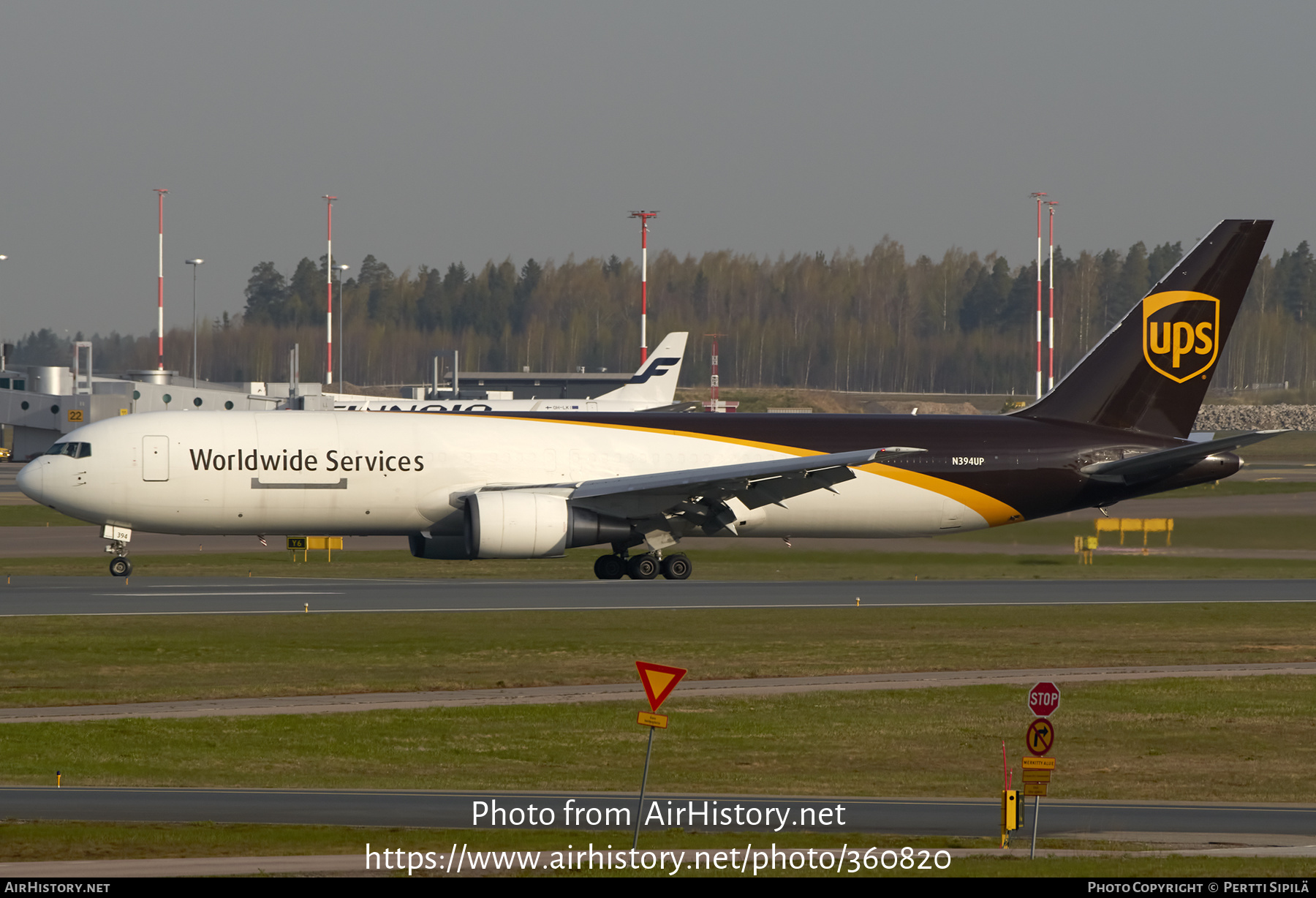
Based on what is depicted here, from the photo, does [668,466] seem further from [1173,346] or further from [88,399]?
[88,399]

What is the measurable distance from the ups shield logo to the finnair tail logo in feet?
213

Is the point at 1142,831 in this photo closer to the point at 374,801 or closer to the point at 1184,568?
the point at 374,801

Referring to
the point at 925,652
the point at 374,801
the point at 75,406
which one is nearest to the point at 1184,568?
the point at 925,652

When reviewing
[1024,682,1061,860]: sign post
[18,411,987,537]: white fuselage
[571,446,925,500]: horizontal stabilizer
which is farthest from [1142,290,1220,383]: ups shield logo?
[1024,682,1061,860]: sign post

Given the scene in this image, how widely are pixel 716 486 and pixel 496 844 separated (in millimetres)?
25677

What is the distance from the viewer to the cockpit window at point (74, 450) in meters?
40.7

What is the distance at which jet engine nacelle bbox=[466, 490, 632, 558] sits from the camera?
39344 millimetres

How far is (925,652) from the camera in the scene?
30.4 meters

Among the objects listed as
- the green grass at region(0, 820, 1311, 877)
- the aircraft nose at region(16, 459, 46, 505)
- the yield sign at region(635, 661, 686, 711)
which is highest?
the aircraft nose at region(16, 459, 46, 505)

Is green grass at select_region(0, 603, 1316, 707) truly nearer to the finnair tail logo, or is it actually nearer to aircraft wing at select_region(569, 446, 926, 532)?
aircraft wing at select_region(569, 446, 926, 532)

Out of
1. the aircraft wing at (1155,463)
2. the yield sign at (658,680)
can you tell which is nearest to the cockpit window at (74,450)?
the aircraft wing at (1155,463)

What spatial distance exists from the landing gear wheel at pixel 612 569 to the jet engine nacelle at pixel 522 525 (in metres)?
2.56

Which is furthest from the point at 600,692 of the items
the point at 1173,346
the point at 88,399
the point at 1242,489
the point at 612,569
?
the point at 88,399

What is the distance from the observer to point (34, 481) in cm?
4053
